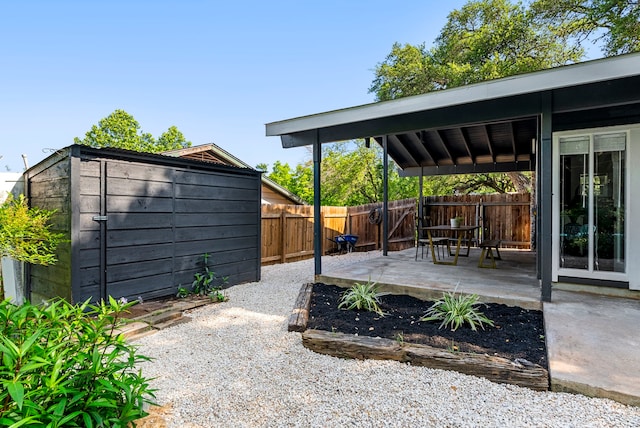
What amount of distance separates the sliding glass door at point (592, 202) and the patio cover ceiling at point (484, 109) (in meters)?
0.84

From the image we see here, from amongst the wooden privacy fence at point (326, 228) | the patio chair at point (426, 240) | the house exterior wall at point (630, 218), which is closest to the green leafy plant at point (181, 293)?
the wooden privacy fence at point (326, 228)

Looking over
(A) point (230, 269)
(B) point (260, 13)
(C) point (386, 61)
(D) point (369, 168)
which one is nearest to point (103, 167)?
(A) point (230, 269)

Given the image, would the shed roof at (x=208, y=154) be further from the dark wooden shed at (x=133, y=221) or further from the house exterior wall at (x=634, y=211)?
the house exterior wall at (x=634, y=211)

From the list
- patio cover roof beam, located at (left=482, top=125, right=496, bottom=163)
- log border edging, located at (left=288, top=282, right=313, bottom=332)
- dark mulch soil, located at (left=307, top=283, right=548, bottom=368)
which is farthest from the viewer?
patio cover roof beam, located at (left=482, top=125, right=496, bottom=163)

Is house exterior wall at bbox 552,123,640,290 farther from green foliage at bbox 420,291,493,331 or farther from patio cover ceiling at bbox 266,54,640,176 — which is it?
green foliage at bbox 420,291,493,331

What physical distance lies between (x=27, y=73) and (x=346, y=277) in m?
14.9

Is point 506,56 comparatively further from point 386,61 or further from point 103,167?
point 103,167

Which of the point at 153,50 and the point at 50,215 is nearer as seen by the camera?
the point at 50,215

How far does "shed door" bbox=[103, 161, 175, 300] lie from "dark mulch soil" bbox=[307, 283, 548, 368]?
2.01m

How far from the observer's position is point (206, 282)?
15.1 feet

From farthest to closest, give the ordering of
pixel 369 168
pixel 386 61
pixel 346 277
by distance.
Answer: pixel 369 168 < pixel 386 61 < pixel 346 277

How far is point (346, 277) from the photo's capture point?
4844 millimetres

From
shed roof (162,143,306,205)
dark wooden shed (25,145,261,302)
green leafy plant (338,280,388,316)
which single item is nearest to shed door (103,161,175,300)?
dark wooden shed (25,145,261,302)

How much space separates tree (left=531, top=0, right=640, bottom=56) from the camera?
727cm
